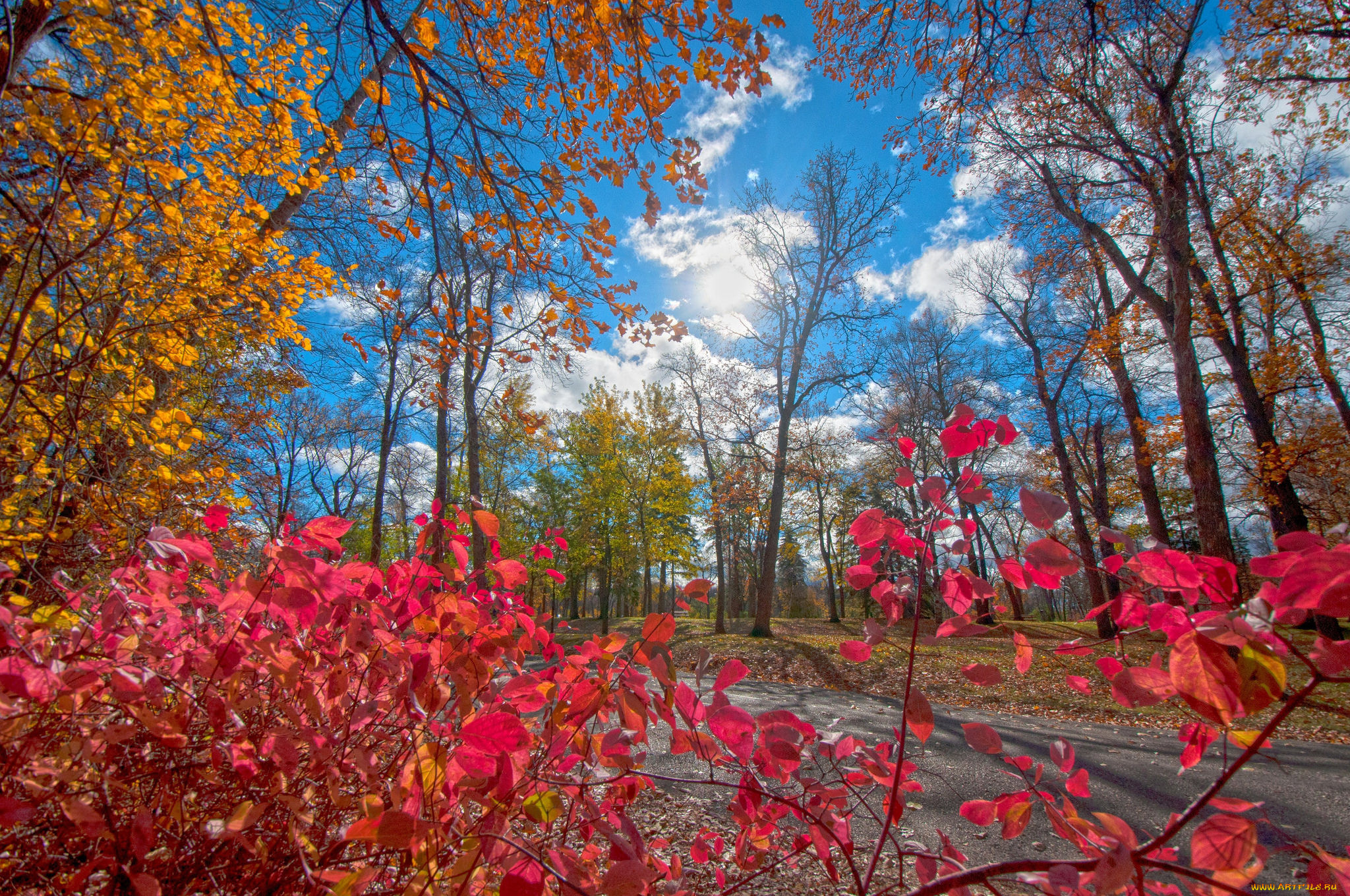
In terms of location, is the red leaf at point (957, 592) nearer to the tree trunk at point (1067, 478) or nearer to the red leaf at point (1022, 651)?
the red leaf at point (1022, 651)

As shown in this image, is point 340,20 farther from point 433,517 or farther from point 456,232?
point 433,517

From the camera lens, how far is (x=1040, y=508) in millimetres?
854

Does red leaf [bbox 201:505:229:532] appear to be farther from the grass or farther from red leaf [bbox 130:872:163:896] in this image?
the grass

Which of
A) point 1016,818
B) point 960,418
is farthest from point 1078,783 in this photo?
point 960,418

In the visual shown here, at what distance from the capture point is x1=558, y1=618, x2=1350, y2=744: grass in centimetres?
538

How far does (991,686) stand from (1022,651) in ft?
11.1

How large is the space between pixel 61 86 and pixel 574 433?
14.4 m

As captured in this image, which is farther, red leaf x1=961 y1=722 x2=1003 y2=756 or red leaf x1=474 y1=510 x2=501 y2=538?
red leaf x1=474 y1=510 x2=501 y2=538

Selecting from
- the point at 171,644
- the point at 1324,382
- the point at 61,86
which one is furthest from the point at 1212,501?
the point at 61,86

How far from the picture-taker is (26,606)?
1430 millimetres

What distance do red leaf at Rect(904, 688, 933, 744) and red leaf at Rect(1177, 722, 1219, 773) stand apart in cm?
39

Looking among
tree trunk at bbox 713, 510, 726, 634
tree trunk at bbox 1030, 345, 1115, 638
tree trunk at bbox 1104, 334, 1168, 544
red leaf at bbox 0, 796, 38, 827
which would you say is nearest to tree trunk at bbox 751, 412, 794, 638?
tree trunk at bbox 713, 510, 726, 634

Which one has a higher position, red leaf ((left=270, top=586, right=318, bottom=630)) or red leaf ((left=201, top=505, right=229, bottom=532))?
red leaf ((left=201, top=505, right=229, bottom=532))

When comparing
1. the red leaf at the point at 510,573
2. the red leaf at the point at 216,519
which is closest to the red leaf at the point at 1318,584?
the red leaf at the point at 510,573
